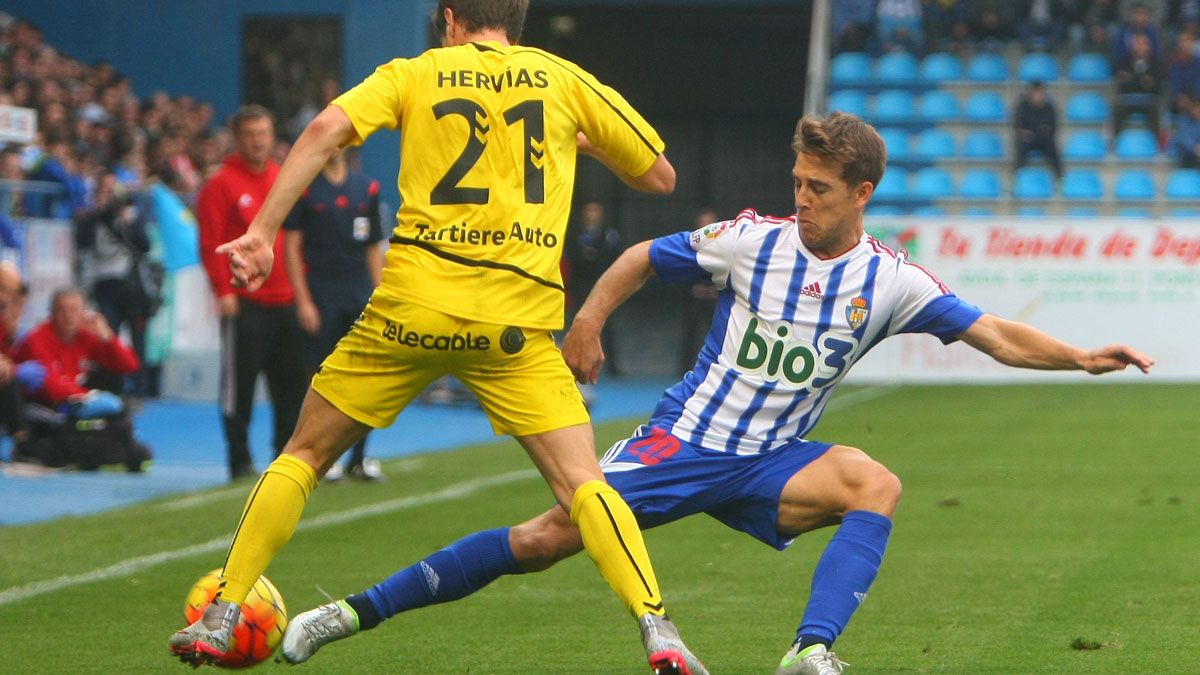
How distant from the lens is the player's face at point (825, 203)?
201 inches

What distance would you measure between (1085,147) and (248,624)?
2201cm

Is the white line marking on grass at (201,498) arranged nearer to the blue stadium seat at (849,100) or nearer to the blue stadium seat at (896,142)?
the blue stadium seat at (896,142)

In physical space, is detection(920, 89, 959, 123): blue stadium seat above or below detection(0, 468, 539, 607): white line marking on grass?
above

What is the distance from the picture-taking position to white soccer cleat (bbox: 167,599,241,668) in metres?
4.66

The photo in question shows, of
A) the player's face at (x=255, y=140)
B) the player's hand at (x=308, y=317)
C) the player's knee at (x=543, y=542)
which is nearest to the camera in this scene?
the player's knee at (x=543, y=542)

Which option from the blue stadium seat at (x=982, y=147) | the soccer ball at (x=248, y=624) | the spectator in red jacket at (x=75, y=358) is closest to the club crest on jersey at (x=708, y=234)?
the soccer ball at (x=248, y=624)

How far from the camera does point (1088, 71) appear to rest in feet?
85.6

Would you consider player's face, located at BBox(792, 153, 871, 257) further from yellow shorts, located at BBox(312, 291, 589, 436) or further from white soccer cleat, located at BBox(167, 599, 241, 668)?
white soccer cleat, located at BBox(167, 599, 241, 668)

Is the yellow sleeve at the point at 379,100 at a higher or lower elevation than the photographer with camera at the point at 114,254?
higher

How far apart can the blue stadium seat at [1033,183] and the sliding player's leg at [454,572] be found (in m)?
19.8

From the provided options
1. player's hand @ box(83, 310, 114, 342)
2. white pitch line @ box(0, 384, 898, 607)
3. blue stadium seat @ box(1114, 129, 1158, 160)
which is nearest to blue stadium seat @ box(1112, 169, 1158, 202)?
blue stadium seat @ box(1114, 129, 1158, 160)

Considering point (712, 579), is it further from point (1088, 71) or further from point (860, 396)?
point (1088, 71)

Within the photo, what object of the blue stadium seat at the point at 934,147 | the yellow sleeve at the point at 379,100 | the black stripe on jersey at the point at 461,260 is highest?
the yellow sleeve at the point at 379,100

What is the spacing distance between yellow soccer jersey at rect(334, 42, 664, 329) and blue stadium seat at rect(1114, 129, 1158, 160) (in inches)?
837
